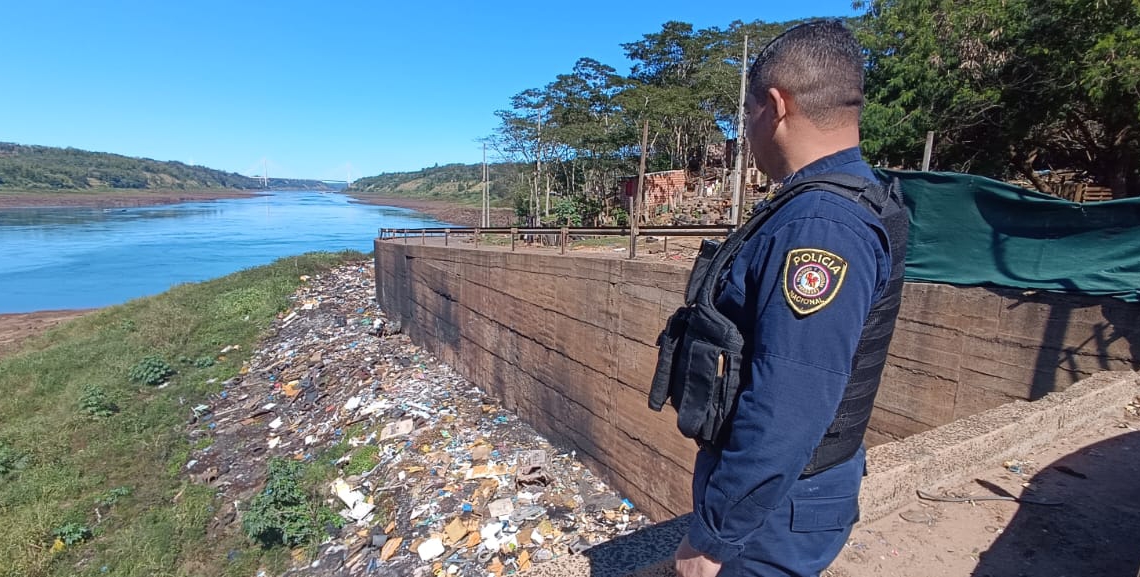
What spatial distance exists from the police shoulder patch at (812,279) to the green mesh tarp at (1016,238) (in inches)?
109

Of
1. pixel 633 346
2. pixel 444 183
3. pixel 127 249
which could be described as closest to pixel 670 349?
pixel 633 346

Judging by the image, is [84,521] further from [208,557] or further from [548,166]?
[548,166]

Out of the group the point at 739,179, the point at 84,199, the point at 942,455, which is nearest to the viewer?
the point at 942,455

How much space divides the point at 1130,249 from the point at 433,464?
6556 mm

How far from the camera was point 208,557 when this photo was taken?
6137mm

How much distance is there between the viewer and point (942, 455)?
257 centimetres

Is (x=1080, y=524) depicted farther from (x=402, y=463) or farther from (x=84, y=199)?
(x=84, y=199)

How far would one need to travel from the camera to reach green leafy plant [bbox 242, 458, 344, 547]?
603 cm

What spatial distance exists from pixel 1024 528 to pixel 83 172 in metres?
145

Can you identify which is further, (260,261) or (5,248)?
(5,248)

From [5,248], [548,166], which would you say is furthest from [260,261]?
[5,248]

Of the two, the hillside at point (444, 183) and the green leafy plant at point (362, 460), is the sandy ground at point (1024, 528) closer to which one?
the green leafy plant at point (362, 460)

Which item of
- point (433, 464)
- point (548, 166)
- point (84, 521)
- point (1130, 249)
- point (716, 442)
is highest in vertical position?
point (548, 166)

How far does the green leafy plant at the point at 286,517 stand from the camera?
603 centimetres
